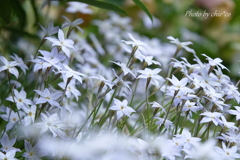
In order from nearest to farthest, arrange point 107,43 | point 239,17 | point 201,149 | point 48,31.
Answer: point 201,149
point 48,31
point 107,43
point 239,17

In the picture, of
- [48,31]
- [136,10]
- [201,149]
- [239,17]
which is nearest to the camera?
[201,149]

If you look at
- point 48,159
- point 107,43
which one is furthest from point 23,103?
point 107,43

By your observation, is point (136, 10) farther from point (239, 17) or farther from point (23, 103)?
point (23, 103)

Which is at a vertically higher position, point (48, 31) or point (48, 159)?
point (48, 31)

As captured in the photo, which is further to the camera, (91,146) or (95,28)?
(95,28)

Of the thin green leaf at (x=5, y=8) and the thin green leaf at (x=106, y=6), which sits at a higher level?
the thin green leaf at (x=106, y=6)

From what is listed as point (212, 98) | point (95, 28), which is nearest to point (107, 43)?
point (95, 28)

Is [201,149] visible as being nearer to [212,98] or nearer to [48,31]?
[212,98]

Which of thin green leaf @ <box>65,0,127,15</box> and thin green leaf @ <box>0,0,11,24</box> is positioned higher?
thin green leaf @ <box>65,0,127,15</box>

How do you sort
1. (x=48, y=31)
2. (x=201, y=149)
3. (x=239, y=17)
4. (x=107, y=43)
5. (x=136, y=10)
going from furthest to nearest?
(x=239, y=17), (x=136, y=10), (x=107, y=43), (x=48, y=31), (x=201, y=149)
